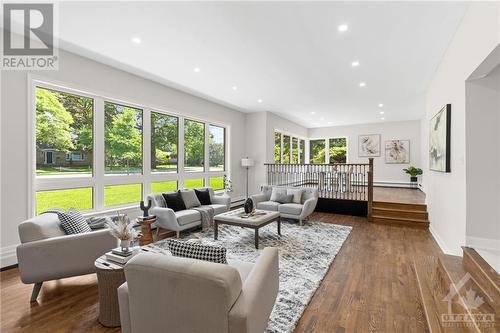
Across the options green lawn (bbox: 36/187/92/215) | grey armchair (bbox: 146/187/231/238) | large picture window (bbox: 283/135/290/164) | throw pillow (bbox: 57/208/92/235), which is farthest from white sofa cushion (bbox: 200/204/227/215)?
large picture window (bbox: 283/135/290/164)

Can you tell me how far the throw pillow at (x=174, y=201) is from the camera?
490cm

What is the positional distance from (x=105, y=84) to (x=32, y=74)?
109cm

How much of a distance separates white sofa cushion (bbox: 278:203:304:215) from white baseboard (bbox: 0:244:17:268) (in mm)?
4672

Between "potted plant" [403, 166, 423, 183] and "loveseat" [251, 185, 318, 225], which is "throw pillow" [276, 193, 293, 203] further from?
"potted plant" [403, 166, 423, 183]

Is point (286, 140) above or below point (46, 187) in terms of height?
above

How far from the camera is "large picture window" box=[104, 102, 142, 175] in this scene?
4.78 metres

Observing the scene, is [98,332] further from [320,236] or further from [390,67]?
[390,67]

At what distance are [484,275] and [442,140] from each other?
229 centimetres

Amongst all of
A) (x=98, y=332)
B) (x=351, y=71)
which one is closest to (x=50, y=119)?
(x=98, y=332)

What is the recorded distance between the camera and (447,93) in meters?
3.81

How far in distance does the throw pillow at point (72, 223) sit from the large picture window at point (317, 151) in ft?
35.9

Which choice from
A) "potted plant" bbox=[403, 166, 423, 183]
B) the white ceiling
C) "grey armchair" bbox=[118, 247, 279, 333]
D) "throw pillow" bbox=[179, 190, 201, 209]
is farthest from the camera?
"potted plant" bbox=[403, 166, 423, 183]

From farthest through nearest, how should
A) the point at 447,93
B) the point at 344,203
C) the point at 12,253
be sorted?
the point at 344,203
the point at 447,93
the point at 12,253

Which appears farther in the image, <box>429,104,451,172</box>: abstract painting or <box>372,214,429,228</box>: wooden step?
<box>372,214,429,228</box>: wooden step
